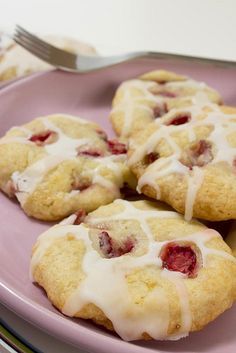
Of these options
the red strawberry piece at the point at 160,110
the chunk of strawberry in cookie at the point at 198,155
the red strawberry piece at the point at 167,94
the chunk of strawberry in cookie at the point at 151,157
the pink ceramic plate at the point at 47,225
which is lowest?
the pink ceramic plate at the point at 47,225

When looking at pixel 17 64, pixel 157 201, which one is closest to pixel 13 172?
pixel 157 201

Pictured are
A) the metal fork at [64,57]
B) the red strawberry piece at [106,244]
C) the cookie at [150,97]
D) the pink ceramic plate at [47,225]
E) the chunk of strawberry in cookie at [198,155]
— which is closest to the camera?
the pink ceramic plate at [47,225]

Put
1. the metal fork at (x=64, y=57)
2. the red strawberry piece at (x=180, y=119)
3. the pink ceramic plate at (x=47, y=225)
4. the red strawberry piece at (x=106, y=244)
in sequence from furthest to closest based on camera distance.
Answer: the metal fork at (x=64, y=57) → the red strawberry piece at (x=180, y=119) → the red strawberry piece at (x=106, y=244) → the pink ceramic plate at (x=47, y=225)

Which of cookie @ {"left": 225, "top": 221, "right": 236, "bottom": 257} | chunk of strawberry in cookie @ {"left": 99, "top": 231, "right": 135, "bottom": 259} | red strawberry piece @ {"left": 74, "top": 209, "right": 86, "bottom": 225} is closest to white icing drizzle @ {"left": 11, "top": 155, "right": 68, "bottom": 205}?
red strawberry piece @ {"left": 74, "top": 209, "right": 86, "bottom": 225}

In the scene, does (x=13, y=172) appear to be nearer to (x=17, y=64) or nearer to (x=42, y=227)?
(x=42, y=227)

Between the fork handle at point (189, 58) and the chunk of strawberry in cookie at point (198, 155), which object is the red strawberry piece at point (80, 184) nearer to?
the chunk of strawberry in cookie at point (198, 155)

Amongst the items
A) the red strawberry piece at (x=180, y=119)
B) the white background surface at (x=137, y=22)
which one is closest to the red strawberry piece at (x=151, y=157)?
the red strawberry piece at (x=180, y=119)

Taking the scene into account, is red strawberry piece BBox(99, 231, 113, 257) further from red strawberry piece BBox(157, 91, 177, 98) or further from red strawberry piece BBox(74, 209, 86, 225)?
red strawberry piece BBox(157, 91, 177, 98)

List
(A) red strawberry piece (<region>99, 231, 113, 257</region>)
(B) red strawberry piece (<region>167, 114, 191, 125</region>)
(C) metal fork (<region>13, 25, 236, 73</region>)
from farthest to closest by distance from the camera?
1. (C) metal fork (<region>13, 25, 236, 73</region>)
2. (B) red strawberry piece (<region>167, 114, 191, 125</region>)
3. (A) red strawberry piece (<region>99, 231, 113, 257</region>)
